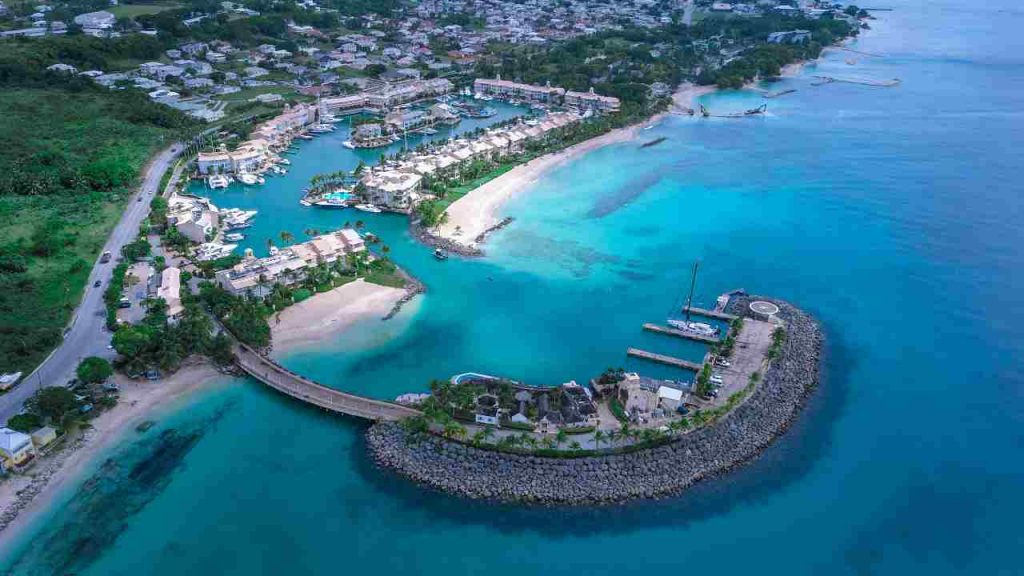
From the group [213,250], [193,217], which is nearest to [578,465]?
[213,250]

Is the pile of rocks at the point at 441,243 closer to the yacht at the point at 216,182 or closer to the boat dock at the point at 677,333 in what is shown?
the boat dock at the point at 677,333

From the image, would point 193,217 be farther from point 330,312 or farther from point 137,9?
point 137,9

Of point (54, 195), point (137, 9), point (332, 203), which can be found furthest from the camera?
point (137, 9)

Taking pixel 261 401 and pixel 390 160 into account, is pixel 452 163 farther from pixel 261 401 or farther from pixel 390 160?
pixel 261 401

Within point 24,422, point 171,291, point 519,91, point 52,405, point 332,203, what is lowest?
point 24,422

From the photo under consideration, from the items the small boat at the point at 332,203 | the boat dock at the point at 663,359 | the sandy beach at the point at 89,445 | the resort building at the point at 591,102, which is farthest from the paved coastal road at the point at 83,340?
the resort building at the point at 591,102

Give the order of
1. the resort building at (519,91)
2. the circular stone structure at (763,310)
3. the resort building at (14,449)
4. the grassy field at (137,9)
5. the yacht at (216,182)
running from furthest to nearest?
the grassy field at (137,9) → the resort building at (519,91) → the yacht at (216,182) → the circular stone structure at (763,310) → the resort building at (14,449)

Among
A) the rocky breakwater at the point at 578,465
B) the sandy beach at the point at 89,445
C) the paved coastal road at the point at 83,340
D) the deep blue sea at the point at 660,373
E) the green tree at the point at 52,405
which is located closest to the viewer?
the deep blue sea at the point at 660,373
